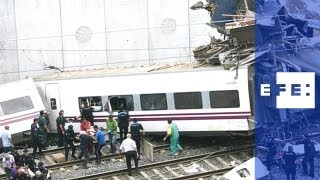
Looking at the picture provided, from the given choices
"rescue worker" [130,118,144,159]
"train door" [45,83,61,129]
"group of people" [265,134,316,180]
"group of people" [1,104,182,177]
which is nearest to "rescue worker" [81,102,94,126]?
"group of people" [1,104,182,177]

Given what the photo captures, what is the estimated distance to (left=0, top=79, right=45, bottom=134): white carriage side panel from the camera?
2183 cm

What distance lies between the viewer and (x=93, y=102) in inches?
884

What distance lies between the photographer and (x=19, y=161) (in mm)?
17781

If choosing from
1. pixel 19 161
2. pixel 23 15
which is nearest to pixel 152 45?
pixel 23 15

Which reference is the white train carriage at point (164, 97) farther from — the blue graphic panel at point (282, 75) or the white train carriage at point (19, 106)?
the white train carriage at point (19, 106)

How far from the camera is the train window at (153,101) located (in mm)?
21281

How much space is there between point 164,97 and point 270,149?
4.16 meters

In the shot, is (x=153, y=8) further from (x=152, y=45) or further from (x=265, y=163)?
(x=265, y=163)

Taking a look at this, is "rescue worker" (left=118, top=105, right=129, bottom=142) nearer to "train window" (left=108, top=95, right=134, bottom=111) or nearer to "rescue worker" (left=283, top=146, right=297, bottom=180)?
"train window" (left=108, top=95, right=134, bottom=111)

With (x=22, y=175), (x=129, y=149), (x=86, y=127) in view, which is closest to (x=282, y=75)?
(x=129, y=149)

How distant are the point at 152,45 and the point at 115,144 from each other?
8.88 m

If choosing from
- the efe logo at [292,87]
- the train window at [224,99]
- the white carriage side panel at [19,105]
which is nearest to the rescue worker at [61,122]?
the white carriage side panel at [19,105]

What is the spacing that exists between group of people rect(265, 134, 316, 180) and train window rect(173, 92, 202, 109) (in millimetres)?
2868

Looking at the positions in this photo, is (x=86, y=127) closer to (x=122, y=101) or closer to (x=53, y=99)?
(x=122, y=101)
